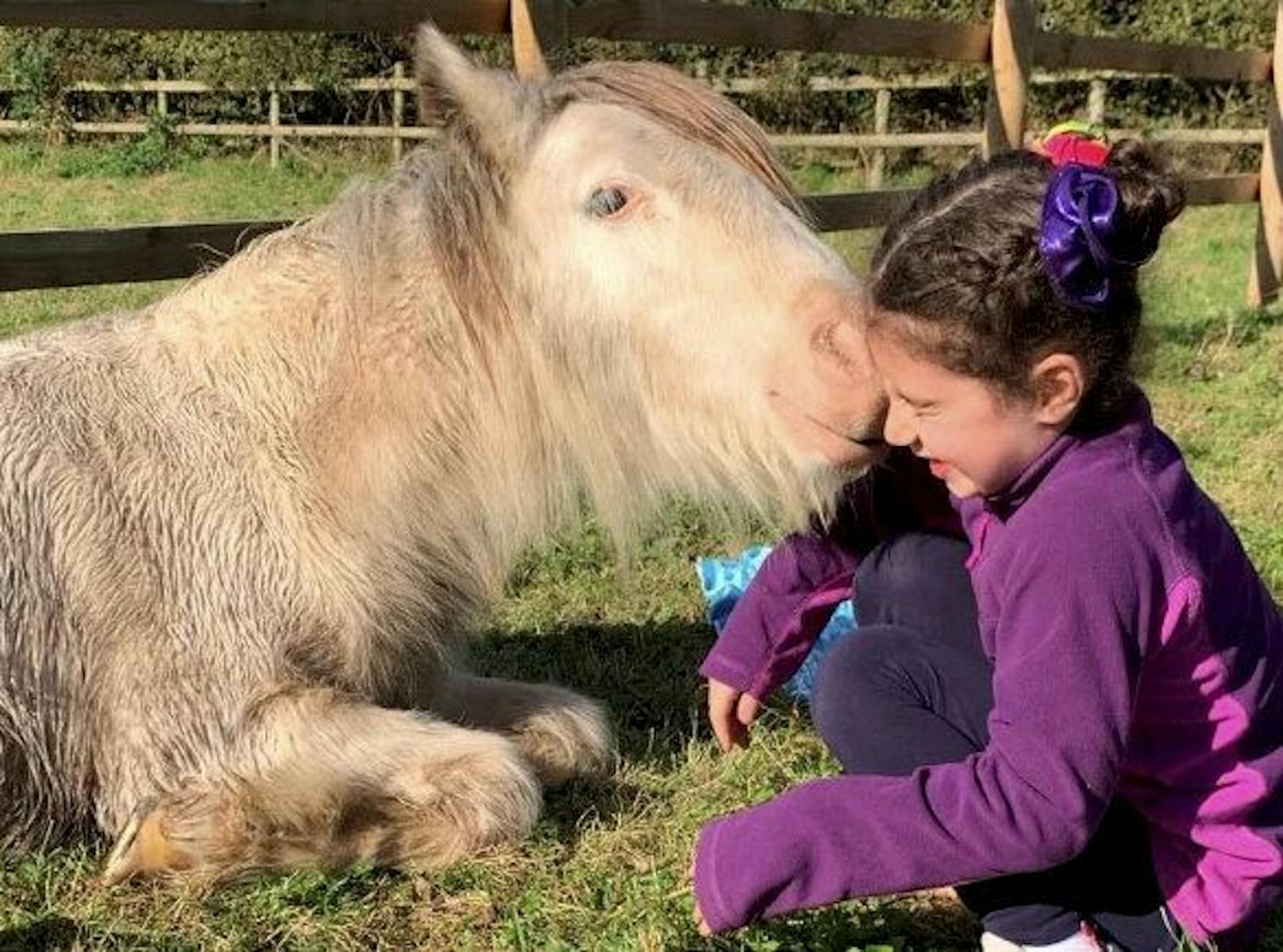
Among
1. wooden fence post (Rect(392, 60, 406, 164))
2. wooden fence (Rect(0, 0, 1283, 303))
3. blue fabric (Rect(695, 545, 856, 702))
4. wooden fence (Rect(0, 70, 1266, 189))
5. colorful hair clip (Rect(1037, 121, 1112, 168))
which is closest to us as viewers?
colorful hair clip (Rect(1037, 121, 1112, 168))

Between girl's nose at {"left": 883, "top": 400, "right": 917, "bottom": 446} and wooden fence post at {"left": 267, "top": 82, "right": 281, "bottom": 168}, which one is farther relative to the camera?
wooden fence post at {"left": 267, "top": 82, "right": 281, "bottom": 168}

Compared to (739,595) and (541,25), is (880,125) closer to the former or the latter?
(541,25)

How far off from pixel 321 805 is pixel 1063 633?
1296 mm

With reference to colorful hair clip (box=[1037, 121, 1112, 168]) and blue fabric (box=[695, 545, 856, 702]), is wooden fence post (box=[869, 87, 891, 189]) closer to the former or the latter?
blue fabric (box=[695, 545, 856, 702])

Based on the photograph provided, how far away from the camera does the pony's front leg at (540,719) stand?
109 inches

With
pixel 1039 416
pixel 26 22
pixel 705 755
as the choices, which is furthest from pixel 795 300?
pixel 26 22

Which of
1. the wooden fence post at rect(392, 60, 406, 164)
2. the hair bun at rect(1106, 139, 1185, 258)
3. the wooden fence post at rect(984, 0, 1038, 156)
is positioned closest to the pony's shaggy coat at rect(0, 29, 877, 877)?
the hair bun at rect(1106, 139, 1185, 258)

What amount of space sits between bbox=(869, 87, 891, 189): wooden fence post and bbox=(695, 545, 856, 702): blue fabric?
10653 mm

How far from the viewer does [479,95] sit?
252 centimetres

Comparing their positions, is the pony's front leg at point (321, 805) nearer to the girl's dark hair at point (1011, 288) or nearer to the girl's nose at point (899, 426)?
the girl's nose at point (899, 426)

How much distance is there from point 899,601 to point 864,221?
Result: 14.4ft

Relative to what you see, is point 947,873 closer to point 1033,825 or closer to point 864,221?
point 1033,825

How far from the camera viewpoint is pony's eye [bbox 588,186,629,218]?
2.41 m

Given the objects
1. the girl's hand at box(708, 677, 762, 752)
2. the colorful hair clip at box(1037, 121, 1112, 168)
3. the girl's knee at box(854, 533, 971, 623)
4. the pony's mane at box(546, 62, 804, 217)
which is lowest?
the girl's hand at box(708, 677, 762, 752)
